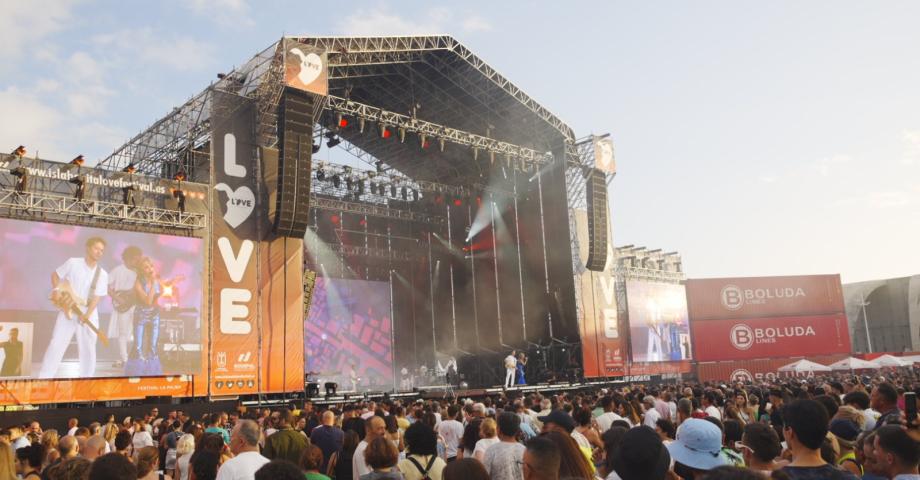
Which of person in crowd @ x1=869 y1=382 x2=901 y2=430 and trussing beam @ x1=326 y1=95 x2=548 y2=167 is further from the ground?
trussing beam @ x1=326 y1=95 x2=548 y2=167

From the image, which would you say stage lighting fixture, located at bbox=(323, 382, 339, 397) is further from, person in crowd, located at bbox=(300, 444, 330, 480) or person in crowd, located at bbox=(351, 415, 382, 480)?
person in crowd, located at bbox=(300, 444, 330, 480)

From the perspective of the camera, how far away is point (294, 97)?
20.6 metres

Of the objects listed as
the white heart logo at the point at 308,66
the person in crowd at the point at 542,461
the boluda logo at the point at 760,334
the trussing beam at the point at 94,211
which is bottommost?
the person in crowd at the point at 542,461

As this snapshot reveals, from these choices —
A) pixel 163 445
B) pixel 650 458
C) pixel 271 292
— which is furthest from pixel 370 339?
pixel 650 458

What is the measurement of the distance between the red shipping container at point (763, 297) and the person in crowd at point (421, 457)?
39.1m

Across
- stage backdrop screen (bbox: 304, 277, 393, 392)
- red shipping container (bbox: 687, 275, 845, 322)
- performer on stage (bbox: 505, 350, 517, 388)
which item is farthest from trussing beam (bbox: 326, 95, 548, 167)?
red shipping container (bbox: 687, 275, 845, 322)

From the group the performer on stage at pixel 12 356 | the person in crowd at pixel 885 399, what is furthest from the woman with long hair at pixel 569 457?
the performer on stage at pixel 12 356

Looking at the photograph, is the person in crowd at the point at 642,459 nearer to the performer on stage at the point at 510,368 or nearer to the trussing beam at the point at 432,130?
the trussing beam at the point at 432,130

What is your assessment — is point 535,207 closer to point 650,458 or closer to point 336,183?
point 336,183

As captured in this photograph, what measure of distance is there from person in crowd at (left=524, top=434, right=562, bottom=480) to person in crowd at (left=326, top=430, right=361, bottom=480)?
2985mm

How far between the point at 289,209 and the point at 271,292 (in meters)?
2.66

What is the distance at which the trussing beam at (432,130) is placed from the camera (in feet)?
78.5

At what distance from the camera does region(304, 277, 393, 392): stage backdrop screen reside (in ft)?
102

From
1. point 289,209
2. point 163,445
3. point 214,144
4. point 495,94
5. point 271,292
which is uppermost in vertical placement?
point 495,94
